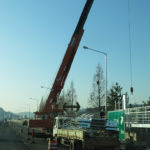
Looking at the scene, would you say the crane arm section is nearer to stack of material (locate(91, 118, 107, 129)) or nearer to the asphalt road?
the asphalt road

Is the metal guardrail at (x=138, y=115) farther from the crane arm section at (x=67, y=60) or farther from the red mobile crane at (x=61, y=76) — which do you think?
the crane arm section at (x=67, y=60)

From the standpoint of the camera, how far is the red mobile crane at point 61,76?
77.3ft

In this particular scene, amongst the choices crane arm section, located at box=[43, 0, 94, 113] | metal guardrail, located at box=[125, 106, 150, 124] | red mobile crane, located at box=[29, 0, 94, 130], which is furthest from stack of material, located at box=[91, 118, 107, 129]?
crane arm section, located at box=[43, 0, 94, 113]

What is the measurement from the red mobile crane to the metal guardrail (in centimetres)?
610

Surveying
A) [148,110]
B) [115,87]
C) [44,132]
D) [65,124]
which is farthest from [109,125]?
[115,87]

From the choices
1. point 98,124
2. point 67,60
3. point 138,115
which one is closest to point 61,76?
point 67,60

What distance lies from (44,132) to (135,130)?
7.45m

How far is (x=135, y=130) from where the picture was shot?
22391mm

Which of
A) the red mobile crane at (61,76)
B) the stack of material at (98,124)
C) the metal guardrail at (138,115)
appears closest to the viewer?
the stack of material at (98,124)

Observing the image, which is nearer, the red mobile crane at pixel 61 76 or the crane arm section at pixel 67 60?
the red mobile crane at pixel 61 76

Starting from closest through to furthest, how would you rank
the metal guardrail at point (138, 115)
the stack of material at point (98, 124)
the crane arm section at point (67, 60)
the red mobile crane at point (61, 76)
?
the stack of material at point (98, 124), the metal guardrail at point (138, 115), the red mobile crane at point (61, 76), the crane arm section at point (67, 60)

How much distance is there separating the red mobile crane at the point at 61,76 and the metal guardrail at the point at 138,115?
6.10 metres

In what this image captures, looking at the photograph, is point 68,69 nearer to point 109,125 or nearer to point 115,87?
point 109,125

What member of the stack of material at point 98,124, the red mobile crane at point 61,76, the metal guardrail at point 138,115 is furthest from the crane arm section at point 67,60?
the stack of material at point 98,124
